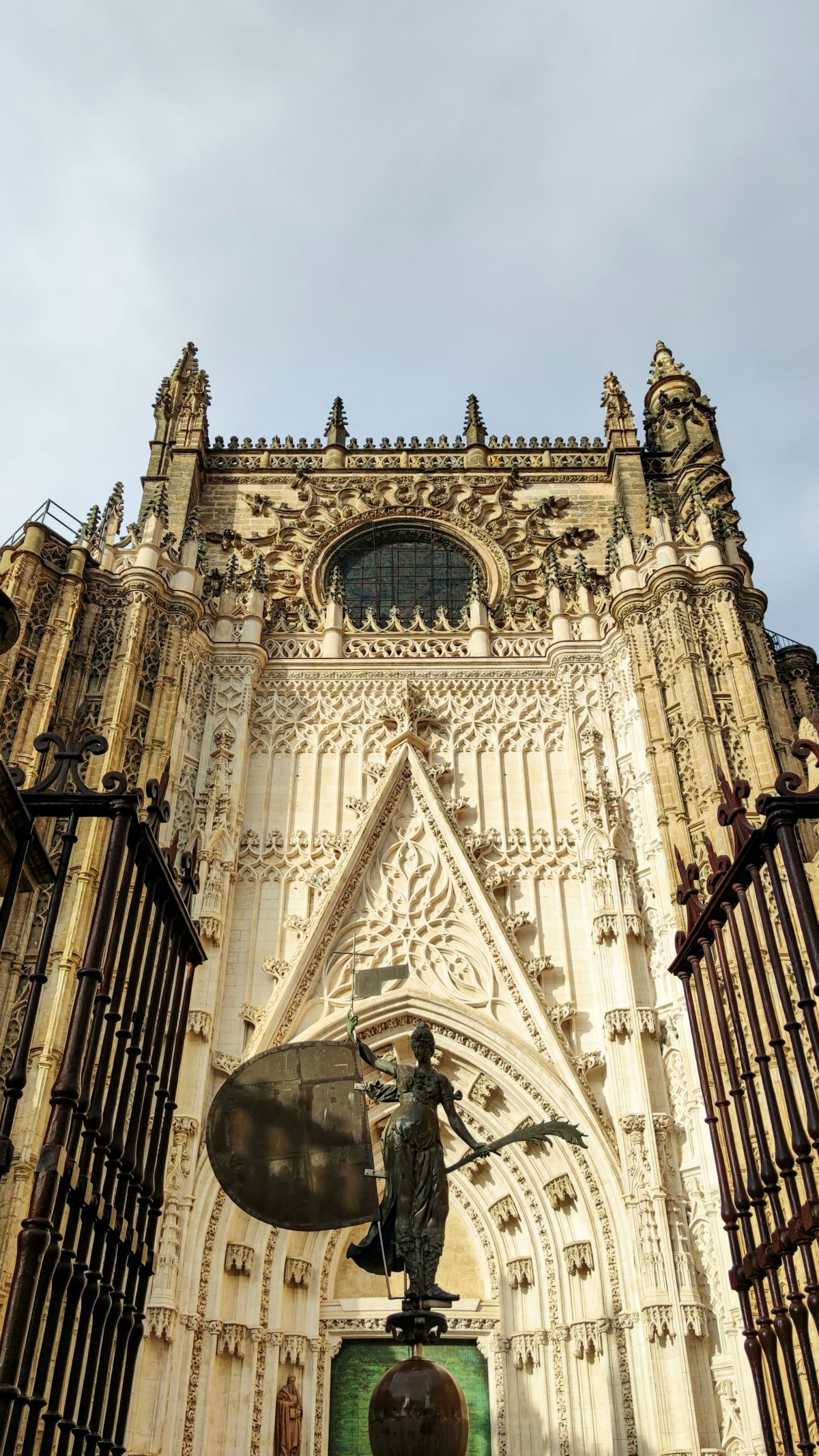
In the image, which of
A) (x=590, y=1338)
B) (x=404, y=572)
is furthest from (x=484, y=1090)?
(x=404, y=572)

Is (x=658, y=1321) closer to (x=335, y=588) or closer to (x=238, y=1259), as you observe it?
(x=238, y=1259)

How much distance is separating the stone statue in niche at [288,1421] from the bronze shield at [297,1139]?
21.4ft

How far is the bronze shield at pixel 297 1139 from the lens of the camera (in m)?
7.68

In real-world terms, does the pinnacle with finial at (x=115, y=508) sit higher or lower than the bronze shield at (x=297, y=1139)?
higher

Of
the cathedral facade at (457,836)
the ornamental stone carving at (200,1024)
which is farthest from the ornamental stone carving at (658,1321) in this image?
the ornamental stone carving at (200,1024)

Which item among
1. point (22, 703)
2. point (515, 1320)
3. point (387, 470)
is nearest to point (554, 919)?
point (515, 1320)

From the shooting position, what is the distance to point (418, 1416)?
21.3ft

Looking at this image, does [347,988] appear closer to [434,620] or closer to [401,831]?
[401,831]

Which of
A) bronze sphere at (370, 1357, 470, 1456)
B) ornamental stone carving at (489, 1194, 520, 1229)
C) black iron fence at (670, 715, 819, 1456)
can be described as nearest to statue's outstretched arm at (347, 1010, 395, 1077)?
bronze sphere at (370, 1357, 470, 1456)

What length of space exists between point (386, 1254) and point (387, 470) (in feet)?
59.1

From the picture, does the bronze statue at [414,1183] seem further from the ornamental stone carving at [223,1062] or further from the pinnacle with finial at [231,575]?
the pinnacle with finial at [231,575]

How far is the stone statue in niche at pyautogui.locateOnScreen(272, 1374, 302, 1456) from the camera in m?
12.7

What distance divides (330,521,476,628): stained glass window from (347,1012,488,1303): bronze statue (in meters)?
13.8

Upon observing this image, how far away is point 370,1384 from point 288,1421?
1059 mm
